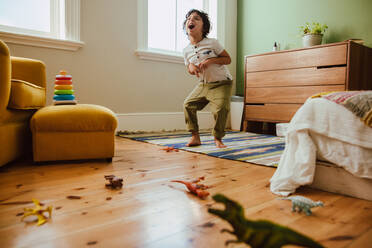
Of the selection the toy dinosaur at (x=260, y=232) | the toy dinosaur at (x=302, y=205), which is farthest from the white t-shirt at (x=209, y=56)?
the toy dinosaur at (x=260, y=232)

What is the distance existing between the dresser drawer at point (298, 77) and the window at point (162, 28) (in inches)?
37.8

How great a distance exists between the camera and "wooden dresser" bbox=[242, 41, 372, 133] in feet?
8.16

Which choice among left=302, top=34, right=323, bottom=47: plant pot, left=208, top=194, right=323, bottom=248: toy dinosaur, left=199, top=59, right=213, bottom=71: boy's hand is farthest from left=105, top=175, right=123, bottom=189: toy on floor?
left=302, top=34, right=323, bottom=47: plant pot

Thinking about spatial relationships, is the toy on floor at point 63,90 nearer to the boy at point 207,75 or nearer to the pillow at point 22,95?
the pillow at point 22,95

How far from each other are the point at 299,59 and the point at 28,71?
2.40 metres

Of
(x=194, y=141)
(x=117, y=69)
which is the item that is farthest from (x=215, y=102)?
(x=117, y=69)

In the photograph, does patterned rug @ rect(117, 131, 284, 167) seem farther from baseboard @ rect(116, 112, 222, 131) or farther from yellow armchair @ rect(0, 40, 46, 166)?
yellow armchair @ rect(0, 40, 46, 166)

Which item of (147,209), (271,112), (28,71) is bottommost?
(147,209)

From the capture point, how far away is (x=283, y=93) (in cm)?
290

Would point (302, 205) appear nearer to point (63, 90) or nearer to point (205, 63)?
point (205, 63)

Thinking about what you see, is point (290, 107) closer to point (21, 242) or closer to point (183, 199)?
point (183, 199)

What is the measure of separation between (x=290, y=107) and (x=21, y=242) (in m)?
2.65

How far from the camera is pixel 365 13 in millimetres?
2746

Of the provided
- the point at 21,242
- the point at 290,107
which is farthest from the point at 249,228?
the point at 290,107
